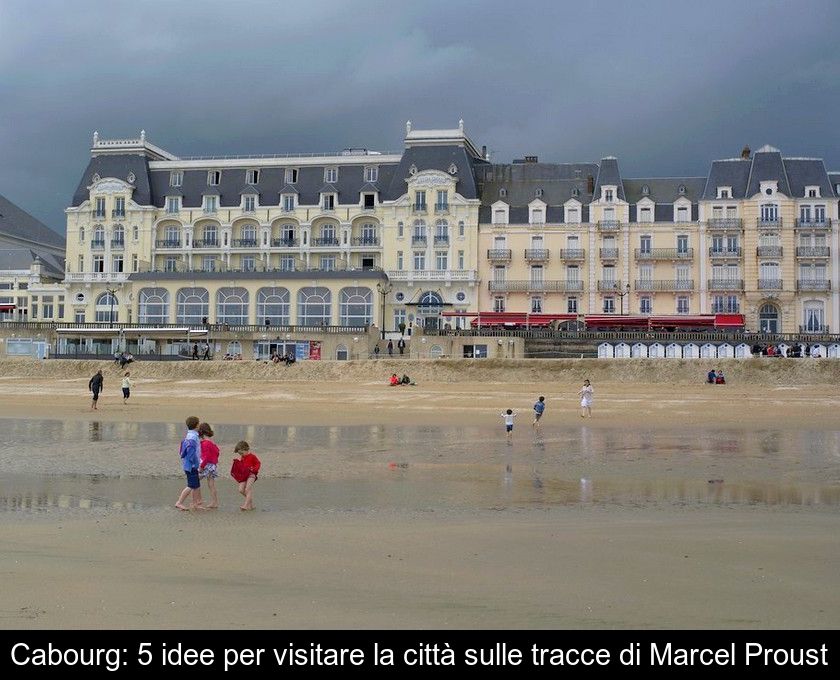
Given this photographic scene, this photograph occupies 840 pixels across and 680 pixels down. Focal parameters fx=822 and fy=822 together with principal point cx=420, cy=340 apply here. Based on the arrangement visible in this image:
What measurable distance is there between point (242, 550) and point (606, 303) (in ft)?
177

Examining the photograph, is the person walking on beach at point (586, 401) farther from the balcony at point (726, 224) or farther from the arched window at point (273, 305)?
the balcony at point (726, 224)

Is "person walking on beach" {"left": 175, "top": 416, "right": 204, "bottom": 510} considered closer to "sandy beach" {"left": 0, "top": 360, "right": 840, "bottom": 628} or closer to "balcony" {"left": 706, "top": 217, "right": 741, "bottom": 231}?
"sandy beach" {"left": 0, "top": 360, "right": 840, "bottom": 628}

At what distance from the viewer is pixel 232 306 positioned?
6072cm

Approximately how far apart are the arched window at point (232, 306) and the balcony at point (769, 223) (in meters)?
37.4

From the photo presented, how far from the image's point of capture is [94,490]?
13039 millimetres

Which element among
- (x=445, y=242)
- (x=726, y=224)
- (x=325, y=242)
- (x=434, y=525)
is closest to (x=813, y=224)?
(x=726, y=224)

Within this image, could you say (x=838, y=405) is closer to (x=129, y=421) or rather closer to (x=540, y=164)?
(x=129, y=421)

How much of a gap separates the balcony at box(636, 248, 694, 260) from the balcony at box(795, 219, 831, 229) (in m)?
7.52

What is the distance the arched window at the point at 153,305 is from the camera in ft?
202

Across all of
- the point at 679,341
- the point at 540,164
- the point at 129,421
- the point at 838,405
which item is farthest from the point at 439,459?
the point at 540,164

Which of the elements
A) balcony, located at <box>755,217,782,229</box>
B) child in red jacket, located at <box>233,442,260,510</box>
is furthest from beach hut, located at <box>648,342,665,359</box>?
child in red jacket, located at <box>233,442,260,510</box>

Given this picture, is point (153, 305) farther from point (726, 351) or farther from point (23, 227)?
point (726, 351)

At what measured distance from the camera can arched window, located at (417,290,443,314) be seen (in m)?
60.2

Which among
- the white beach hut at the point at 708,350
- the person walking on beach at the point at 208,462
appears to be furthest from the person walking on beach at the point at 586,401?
the white beach hut at the point at 708,350
